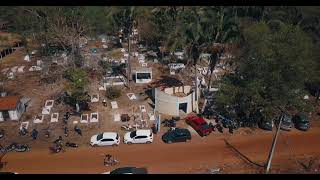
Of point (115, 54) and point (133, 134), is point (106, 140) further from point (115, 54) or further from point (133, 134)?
point (115, 54)

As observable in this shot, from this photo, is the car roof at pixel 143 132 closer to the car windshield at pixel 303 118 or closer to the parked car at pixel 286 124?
the parked car at pixel 286 124

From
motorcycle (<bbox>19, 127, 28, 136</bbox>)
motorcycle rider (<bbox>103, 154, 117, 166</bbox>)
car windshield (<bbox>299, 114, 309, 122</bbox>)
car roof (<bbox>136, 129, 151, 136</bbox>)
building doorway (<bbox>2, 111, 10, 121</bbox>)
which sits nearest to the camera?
motorcycle rider (<bbox>103, 154, 117, 166</bbox>)

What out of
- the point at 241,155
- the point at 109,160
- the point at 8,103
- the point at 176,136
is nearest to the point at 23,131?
the point at 8,103

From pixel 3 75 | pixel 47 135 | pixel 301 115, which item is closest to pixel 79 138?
pixel 47 135

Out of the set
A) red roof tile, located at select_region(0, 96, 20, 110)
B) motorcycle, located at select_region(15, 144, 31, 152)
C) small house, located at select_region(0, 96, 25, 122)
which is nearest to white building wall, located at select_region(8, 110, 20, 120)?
small house, located at select_region(0, 96, 25, 122)

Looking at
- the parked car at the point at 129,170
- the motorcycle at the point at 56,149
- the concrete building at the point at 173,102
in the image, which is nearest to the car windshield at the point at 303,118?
the concrete building at the point at 173,102

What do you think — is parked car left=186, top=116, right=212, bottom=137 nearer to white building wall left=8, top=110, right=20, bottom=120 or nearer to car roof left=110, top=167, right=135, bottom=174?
car roof left=110, top=167, right=135, bottom=174

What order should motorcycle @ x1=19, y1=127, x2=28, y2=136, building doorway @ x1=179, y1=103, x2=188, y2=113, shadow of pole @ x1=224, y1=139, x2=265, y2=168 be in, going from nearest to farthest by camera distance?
shadow of pole @ x1=224, y1=139, x2=265, y2=168 → motorcycle @ x1=19, y1=127, x2=28, y2=136 → building doorway @ x1=179, y1=103, x2=188, y2=113
